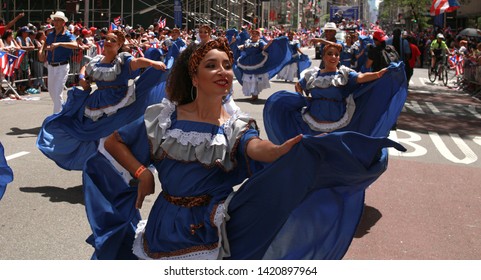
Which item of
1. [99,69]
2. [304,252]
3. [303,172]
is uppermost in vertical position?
[99,69]

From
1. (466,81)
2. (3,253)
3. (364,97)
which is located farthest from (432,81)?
(3,253)

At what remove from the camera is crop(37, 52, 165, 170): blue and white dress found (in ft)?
24.9

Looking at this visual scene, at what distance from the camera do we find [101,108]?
7617 millimetres

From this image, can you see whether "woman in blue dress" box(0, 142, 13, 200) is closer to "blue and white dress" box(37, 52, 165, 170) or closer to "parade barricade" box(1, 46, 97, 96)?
"blue and white dress" box(37, 52, 165, 170)

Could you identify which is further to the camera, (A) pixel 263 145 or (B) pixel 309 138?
(A) pixel 263 145

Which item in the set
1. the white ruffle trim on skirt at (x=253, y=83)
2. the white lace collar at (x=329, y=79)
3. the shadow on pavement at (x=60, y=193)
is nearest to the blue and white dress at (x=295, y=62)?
the white ruffle trim on skirt at (x=253, y=83)

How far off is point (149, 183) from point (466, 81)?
2145cm

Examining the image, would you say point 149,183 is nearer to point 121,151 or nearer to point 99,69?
point 121,151

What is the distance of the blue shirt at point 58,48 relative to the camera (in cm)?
1098

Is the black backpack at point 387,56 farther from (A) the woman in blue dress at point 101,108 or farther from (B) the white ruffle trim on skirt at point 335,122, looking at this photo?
(A) the woman in blue dress at point 101,108

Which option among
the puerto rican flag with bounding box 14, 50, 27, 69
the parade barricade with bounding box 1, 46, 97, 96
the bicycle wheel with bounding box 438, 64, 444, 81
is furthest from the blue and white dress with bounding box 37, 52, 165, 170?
the bicycle wheel with bounding box 438, 64, 444, 81

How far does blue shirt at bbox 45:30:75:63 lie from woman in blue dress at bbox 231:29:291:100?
6493 millimetres

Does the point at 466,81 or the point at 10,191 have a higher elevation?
the point at 466,81

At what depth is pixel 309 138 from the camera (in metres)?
2.92
